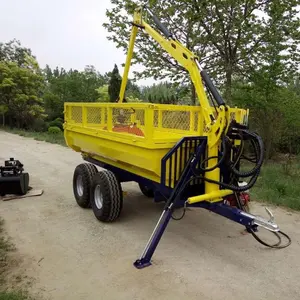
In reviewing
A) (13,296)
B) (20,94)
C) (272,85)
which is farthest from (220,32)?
(20,94)

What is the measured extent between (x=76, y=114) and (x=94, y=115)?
71 cm

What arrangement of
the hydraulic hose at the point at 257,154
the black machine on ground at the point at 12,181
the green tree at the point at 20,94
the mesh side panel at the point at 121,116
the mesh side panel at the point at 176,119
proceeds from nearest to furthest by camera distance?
the hydraulic hose at the point at 257,154
the mesh side panel at the point at 121,116
the mesh side panel at the point at 176,119
the black machine on ground at the point at 12,181
the green tree at the point at 20,94

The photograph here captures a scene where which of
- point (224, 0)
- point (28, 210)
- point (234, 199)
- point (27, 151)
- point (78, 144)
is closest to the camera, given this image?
point (234, 199)

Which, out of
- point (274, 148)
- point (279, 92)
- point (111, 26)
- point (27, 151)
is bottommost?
point (27, 151)

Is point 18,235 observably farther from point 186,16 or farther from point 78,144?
point 186,16

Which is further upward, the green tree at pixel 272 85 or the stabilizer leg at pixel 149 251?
the green tree at pixel 272 85

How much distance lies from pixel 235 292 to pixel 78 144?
3754 mm

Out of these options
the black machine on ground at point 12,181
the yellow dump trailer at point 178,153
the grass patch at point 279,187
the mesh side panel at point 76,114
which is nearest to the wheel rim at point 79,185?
the yellow dump trailer at point 178,153

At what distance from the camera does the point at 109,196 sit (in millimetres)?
4664

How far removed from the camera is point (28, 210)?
216 inches

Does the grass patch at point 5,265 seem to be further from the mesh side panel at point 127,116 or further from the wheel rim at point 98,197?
the mesh side panel at point 127,116

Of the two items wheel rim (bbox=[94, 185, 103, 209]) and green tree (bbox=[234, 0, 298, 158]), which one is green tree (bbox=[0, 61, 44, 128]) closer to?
green tree (bbox=[234, 0, 298, 158])

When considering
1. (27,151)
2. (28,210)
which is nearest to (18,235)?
(28,210)

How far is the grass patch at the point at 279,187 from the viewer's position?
5943 mm
